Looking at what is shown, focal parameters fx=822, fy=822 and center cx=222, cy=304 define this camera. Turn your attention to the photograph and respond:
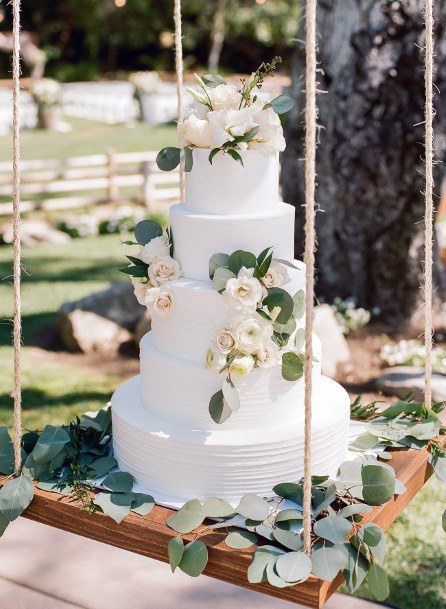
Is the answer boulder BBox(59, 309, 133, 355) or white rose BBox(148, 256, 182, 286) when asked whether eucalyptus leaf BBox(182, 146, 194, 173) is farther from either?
boulder BBox(59, 309, 133, 355)

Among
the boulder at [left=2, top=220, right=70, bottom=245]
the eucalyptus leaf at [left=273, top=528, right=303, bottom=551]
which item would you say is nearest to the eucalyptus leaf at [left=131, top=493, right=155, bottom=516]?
the eucalyptus leaf at [left=273, top=528, right=303, bottom=551]

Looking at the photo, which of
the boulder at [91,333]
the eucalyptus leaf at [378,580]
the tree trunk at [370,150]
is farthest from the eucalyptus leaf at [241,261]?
the boulder at [91,333]

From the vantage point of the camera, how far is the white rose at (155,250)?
249 cm

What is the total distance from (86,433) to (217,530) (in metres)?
0.75

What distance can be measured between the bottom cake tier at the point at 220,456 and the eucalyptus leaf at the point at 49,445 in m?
0.18

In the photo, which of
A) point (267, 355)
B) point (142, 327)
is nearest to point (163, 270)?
point (267, 355)

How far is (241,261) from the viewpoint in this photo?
229 cm

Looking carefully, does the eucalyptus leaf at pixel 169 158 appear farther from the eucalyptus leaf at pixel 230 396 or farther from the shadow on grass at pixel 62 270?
the shadow on grass at pixel 62 270

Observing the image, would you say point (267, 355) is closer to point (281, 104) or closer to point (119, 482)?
point (119, 482)

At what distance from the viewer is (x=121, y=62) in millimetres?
31203

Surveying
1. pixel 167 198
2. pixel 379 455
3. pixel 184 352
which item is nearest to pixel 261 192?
pixel 184 352

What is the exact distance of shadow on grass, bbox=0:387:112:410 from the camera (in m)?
5.81

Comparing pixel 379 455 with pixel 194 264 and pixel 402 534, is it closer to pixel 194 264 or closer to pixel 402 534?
pixel 194 264

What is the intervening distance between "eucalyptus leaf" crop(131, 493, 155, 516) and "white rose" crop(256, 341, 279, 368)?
496 millimetres
